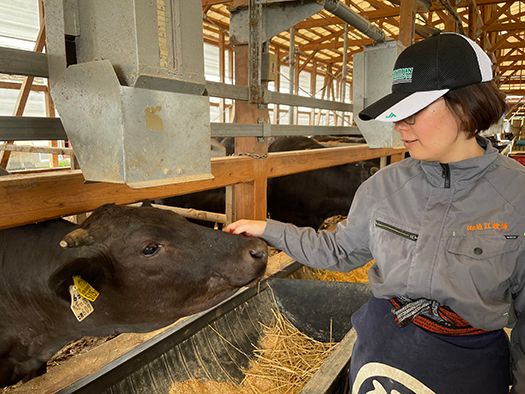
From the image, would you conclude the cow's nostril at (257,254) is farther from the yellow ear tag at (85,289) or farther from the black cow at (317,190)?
the black cow at (317,190)

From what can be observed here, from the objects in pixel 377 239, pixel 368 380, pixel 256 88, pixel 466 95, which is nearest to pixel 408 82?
pixel 466 95

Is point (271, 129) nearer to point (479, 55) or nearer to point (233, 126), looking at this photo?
point (233, 126)

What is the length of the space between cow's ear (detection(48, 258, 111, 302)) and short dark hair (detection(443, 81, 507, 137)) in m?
1.38

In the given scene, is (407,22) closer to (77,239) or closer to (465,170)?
(465,170)

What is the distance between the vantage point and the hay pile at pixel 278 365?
246 cm

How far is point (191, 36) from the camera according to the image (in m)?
1.42

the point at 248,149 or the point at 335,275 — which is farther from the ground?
the point at 248,149

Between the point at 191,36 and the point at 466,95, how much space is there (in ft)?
3.07

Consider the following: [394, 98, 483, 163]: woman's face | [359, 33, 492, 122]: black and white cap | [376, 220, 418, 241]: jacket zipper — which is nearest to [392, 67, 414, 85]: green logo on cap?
[359, 33, 492, 122]: black and white cap

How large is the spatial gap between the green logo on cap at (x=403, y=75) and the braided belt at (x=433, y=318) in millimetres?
771

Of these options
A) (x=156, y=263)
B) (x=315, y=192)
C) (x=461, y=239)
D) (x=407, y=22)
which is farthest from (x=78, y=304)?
(x=407, y=22)

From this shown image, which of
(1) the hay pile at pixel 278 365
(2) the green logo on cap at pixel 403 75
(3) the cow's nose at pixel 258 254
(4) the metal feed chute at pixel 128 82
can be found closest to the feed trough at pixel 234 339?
(1) the hay pile at pixel 278 365

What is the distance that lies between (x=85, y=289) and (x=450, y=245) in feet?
4.27

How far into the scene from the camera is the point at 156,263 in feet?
5.66
